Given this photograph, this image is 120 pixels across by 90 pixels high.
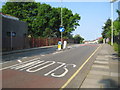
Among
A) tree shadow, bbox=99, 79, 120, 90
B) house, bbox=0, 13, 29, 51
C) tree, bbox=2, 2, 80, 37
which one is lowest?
tree shadow, bbox=99, 79, 120, 90

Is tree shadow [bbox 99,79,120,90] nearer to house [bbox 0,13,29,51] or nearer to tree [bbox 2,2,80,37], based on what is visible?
house [bbox 0,13,29,51]

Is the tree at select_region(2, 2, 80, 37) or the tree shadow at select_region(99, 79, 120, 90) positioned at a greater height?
the tree at select_region(2, 2, 80, 37)

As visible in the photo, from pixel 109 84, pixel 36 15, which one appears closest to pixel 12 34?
pixel 109 84

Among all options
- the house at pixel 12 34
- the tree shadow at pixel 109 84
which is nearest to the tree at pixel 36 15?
the house at pixel 12 34

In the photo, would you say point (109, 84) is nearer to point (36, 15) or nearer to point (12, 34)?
point (12, 34)

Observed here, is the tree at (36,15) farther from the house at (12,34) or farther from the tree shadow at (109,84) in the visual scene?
the tree shadow at (109,84)

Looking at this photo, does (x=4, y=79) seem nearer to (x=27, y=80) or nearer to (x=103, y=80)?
(x=27, y=80)

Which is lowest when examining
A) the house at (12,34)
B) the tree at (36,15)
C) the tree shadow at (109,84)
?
the tree shadow at (109,84)

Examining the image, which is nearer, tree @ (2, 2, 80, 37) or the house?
the house

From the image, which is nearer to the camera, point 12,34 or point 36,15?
point 12,34

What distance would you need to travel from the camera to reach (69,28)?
58875 mm

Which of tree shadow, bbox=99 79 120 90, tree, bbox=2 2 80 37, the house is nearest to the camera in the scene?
tree shadow, bbox=99 79 120 90

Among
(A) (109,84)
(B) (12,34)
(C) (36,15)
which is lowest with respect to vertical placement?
(A) (109,84)

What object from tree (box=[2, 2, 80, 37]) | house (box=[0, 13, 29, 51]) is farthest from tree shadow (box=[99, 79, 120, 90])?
tree (box=[2, 2, 80, 37])
